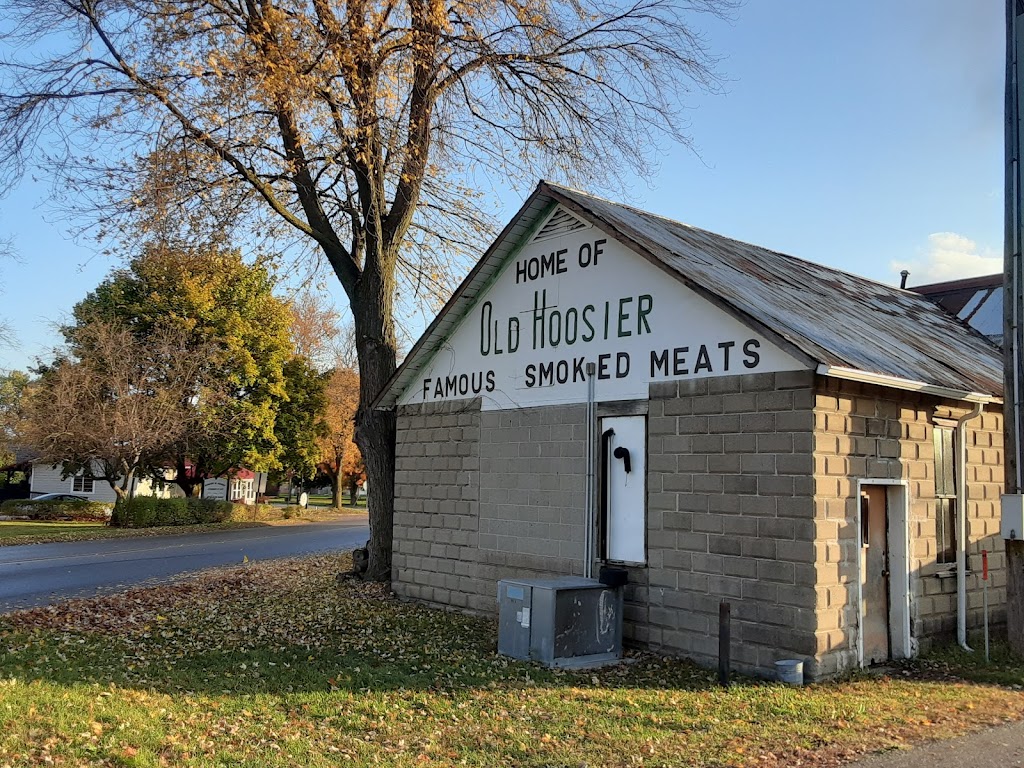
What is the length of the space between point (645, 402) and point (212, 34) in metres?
9.94

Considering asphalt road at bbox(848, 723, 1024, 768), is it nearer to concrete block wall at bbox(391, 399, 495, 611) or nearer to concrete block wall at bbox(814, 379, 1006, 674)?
concrete block wall at bbox(814, 379, 1006, 674)

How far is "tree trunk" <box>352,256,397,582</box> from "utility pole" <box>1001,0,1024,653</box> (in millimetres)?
9639

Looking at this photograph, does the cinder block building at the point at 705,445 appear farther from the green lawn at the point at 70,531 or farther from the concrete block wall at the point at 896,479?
the green lawn at the point at 70,531

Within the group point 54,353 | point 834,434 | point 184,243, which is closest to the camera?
point 834,434

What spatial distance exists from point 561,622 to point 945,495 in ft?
16.5

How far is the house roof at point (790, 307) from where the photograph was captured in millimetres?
9414

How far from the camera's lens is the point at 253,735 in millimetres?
6914

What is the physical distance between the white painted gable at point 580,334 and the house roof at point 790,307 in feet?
0.82

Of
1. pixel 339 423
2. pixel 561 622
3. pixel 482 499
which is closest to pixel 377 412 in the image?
pixel 482 499

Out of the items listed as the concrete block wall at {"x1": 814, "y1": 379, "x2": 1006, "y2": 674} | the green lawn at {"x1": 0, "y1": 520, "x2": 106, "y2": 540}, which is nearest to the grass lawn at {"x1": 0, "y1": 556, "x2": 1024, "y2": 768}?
the concrete block wall at {"x1": 814, "y1": 379, "x2": 1006, "y2": 674}

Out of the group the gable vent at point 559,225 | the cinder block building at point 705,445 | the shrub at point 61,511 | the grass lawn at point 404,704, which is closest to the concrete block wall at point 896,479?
the cinder block building at point 705,445

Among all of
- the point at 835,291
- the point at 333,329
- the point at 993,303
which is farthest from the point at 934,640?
the point at 333,329

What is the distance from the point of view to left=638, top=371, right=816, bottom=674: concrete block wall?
8930mm

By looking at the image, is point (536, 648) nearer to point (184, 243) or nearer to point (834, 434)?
point (834, 434)
